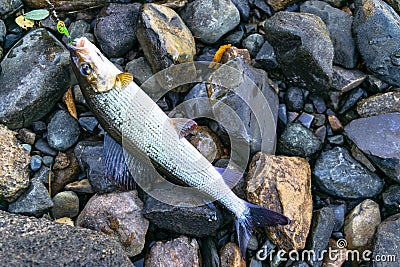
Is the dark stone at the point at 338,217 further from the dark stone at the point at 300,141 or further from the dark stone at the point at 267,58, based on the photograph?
the dark stone at the point at 267,58

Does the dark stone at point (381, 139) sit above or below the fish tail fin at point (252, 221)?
above

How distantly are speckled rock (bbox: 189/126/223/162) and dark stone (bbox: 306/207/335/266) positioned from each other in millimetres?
1332

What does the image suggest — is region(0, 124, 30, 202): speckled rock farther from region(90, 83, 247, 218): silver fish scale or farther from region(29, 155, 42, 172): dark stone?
region(90, 83, 247, 218): silver fish scale

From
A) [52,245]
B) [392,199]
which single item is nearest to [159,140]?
[52,245]

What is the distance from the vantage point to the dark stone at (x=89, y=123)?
5828 mm

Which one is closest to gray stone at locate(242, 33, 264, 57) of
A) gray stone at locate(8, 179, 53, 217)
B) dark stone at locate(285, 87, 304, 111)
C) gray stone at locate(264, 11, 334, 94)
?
gray stone at locate(264, 11, 334, 94)

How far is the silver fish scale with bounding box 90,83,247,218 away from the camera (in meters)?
5.02

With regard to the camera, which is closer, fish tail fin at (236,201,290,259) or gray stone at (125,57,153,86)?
fish tail fin at (236,201,290,259)

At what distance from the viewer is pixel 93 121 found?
582 cm

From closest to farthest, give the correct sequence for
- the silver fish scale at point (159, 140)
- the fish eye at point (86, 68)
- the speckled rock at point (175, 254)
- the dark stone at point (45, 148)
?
the fish eye at point (86, 68) → the silver fish scale at point (159, 140) → the speckled rock at point (175, 254) → the dark stone at point (45, 148)

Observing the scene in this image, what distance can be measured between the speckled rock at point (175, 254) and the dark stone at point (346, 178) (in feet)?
5.49

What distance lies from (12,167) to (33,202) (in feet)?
1.48

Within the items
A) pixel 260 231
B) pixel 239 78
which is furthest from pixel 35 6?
pixel 260 231

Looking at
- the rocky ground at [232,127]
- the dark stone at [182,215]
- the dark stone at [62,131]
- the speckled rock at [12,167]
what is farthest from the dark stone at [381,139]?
the speckled rock at [12,167]
